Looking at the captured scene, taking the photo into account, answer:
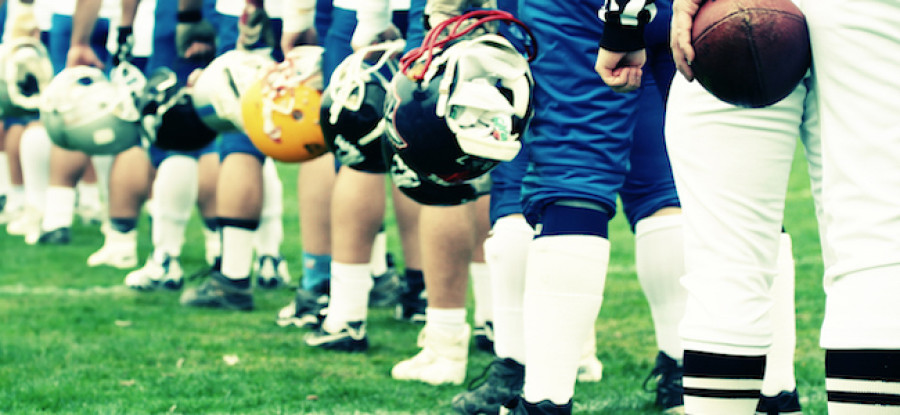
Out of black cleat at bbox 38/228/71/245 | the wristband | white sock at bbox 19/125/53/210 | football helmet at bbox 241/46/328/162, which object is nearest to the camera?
football helmet at bbox 241/46/328/162

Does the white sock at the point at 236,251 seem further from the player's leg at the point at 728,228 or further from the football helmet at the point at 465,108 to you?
the player's leg at the point at 728,228

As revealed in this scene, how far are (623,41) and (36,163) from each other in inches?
228

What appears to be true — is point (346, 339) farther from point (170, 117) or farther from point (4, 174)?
point (4, 174)

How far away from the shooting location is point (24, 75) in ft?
18.4

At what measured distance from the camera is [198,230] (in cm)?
750

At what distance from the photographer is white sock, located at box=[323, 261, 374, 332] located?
11.9 feet

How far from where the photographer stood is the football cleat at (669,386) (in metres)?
2.81

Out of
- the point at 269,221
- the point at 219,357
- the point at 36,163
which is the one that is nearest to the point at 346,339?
the point at 219,357

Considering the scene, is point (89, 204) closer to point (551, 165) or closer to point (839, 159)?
point (551, 165)

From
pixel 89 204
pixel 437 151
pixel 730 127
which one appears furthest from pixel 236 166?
pixel 89 204

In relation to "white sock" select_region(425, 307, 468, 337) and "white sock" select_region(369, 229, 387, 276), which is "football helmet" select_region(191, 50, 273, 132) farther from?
"white sock" select_region(425, 307, 468, 337)

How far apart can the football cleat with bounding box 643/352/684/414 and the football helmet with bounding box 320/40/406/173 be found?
3.14ft

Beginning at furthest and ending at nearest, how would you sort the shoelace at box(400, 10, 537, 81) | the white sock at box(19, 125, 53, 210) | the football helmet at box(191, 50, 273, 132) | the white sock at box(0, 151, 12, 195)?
the white sock at box(0, 151, 12, 195), the white sock at box(19, 125, 53, 210), the football helmet at box(191, 50, 273, 132), the shoelace at box(400, 10, 537, 81)

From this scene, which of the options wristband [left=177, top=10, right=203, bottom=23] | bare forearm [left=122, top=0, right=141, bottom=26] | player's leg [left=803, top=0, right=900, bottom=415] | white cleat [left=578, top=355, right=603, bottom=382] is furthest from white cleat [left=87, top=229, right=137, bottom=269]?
player's leg [left=803, top=0, right=900, bottom=415]
